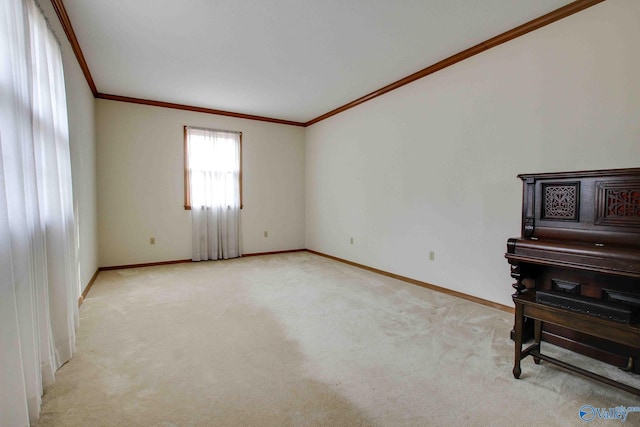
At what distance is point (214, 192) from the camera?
17.6 feet

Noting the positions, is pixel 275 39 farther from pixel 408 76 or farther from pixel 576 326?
pixel 576 326

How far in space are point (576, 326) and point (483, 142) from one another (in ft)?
A: 6.58

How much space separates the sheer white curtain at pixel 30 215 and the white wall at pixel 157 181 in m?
2.59

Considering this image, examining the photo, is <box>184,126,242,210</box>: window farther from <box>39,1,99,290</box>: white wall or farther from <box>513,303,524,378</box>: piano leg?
<box>513,303,524,378</box>: piano leg

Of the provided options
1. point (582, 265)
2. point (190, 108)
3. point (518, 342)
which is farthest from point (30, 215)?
point (190, 108)

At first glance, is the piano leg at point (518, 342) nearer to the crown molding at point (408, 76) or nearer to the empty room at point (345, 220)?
the empty room at point (345, 220)

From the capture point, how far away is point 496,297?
303 cm

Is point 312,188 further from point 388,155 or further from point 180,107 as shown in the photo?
point 180,107

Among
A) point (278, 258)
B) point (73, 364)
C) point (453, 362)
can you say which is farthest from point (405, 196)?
point (73, 364)

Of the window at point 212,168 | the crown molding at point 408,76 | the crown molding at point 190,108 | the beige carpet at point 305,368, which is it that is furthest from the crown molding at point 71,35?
the beige carpet at point 305,368

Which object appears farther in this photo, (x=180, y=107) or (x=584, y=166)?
(x=180, y=107)

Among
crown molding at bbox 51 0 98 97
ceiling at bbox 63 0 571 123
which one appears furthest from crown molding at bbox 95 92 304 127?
crown molding at bbox 51 0 98 97

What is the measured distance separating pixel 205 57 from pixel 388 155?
2596mm

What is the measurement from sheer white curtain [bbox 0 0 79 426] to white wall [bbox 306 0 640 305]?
3.53 meters
